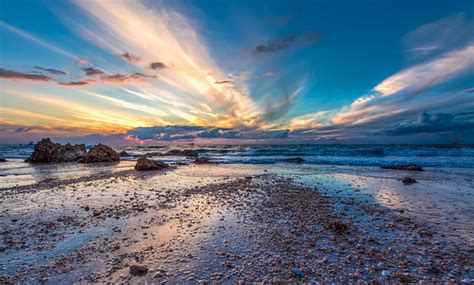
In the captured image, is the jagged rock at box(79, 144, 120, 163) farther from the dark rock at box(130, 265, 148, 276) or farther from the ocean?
the dark rock at box(130, 265, 148, 276)

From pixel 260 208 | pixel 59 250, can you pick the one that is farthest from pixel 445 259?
pixel 59 250

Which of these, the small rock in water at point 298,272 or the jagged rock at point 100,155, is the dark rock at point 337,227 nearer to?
the small rock in water at point 298,272

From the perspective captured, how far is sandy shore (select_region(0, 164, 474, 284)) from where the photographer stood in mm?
4285

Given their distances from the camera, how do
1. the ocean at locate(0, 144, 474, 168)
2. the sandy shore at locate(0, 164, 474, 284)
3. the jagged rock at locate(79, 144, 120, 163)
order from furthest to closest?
the jagged rock at locate(79, 144, 120, 163) → the ocean at locate(0, 144, 474, 168) → the sandy shore at locate(0, 164, 474, 284)

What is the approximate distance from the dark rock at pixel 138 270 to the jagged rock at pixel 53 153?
33385 mm

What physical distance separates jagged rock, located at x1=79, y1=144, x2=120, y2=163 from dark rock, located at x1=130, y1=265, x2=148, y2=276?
31.7 metres

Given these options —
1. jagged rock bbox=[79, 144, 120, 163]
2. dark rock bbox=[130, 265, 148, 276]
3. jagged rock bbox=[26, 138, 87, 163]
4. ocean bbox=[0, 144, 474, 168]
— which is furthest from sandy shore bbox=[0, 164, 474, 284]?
jagged rock bbox=[26, 138, 87, 163]

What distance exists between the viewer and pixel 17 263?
15.2 feet

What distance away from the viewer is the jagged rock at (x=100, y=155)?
30.9 meters

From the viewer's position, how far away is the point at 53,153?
31.1 meters

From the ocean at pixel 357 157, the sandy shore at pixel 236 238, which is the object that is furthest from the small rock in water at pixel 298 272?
the ocean at pixel 357 157

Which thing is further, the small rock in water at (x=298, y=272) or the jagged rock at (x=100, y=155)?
the jagged rock at (x=100, y=155)

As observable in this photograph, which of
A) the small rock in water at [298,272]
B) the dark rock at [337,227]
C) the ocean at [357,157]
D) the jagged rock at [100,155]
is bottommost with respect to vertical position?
the ocean at [357,157]

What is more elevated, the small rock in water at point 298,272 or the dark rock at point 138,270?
the dark rock at point 138,270
